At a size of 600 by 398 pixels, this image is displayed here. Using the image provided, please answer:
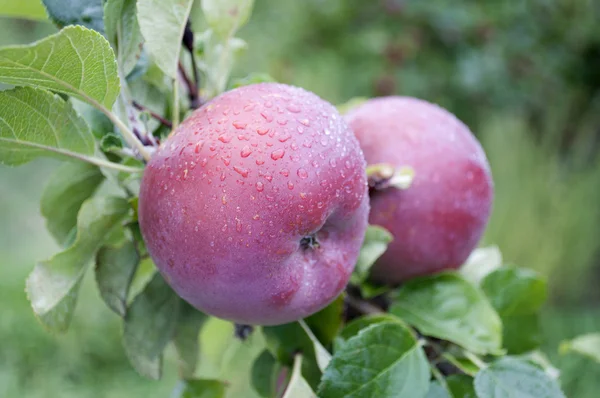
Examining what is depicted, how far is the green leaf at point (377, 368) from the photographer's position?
0.41 meters

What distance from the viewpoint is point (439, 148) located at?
20.6 inches

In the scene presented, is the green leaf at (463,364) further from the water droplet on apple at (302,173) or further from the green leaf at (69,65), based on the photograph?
the green leaf at (69,65)

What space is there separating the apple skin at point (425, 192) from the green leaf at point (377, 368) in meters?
0.10

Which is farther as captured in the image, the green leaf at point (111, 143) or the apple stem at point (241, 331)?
the apple stem at point (241, 331)

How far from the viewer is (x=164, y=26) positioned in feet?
1.34

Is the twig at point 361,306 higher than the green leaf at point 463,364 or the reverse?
Result: the reverse

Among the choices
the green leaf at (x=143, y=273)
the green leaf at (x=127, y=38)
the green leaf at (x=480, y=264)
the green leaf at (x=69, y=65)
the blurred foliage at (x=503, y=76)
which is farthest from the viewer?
the blurred foliage at (x=503, y=76)

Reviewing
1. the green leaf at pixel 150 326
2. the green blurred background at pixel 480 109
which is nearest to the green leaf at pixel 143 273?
the green leaf at pixel 150 326

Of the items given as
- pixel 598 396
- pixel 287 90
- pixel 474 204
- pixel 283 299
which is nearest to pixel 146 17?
pixel 287 90

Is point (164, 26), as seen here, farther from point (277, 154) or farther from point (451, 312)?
point (451, 312)

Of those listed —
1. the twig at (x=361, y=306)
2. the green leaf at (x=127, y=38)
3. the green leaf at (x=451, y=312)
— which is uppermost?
the green leaf at (x=127, y=38)

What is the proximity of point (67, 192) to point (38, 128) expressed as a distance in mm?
107

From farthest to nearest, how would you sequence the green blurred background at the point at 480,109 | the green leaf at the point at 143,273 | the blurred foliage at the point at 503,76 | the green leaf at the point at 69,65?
the blurred foliage at the point at 503,76 < the green blurred background at the point at 480,109 < the green leaf at the point at 143,273 < the green leaf at the point at 69,65

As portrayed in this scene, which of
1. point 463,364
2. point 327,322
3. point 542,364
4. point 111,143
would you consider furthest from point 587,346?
point 111,143
